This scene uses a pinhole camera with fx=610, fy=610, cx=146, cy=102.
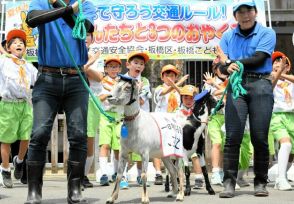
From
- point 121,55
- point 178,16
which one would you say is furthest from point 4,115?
point 178,16

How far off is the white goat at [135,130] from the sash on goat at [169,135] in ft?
0.16

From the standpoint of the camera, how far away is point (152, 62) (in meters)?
13.3

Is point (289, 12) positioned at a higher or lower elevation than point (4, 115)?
higher

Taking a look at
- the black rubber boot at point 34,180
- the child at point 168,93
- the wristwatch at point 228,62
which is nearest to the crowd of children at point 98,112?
the child at point 168,93

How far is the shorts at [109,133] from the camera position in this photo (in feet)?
26.4

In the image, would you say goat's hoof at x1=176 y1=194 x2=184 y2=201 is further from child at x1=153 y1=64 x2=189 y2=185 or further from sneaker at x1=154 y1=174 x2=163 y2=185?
child at x1=153 y1=64 x2=189 y2=185

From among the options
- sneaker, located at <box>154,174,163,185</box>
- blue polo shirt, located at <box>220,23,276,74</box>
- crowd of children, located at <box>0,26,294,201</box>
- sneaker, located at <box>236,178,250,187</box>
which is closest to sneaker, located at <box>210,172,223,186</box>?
crowd of children, located at <box>0,26,294,201</box>

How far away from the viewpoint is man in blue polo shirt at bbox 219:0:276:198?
6.55 meters

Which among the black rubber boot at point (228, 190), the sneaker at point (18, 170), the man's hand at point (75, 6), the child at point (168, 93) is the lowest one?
the black rubber boot at point (228, 190)

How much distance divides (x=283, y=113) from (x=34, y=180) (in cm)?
373

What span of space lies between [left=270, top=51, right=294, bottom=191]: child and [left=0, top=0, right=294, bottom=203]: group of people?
13 millimetres

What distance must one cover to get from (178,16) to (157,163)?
9.09 feet

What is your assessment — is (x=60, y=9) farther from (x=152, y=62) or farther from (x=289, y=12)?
(x=289, y=12)

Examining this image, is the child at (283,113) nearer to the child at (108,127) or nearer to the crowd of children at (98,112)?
the crowd of children at (98,112)
